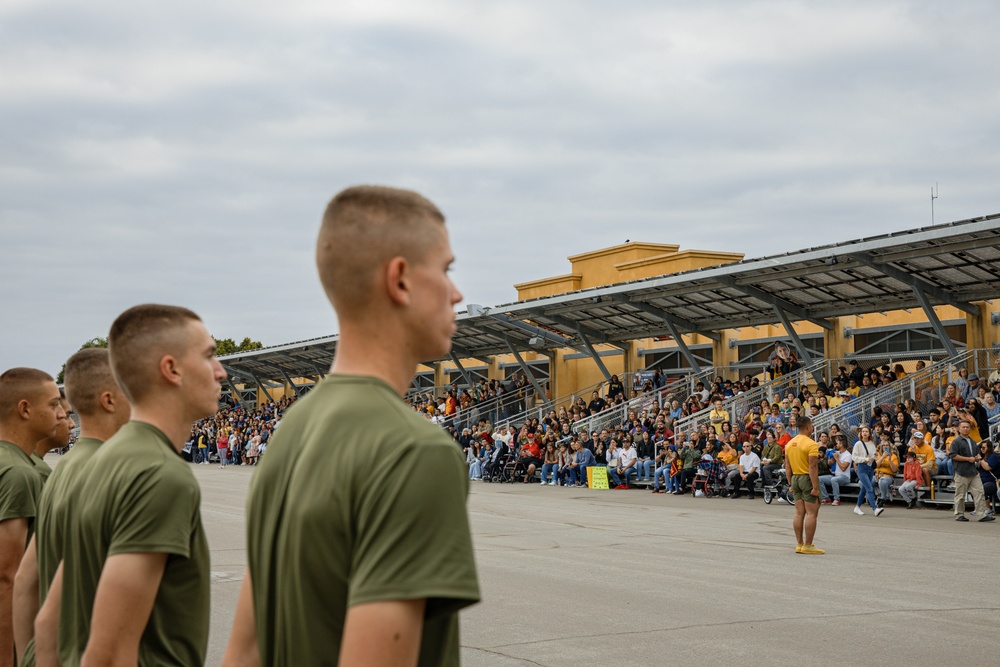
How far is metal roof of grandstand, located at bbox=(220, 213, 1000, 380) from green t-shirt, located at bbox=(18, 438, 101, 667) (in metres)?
20.5

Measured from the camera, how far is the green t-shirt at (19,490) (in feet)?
14.7

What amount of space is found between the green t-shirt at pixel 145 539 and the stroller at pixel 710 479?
23.2 m

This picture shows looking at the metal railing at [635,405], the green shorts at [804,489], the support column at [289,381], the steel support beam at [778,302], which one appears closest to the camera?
the green shorts at [804,489]

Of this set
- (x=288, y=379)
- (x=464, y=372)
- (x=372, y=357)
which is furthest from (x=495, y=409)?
(x=372, y=357)

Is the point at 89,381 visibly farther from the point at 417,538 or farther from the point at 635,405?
the point at 635,405

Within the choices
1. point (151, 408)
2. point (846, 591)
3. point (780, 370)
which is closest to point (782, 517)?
point (846, 591)

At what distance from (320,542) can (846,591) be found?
32.5 feet

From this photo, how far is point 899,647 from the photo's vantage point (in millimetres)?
8062

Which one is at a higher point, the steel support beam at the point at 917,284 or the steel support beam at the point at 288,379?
the steel support beam at the point at 917,284

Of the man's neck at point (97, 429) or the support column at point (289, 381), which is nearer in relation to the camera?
the man's neck at point (97, 429)

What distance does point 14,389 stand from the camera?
4.97 metres

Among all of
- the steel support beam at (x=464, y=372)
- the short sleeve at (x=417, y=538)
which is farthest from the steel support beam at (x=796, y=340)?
the short sleeve at (x=417, y=538)

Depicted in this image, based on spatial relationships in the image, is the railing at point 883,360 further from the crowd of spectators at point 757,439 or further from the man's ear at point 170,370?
the man's ear at point 170,370

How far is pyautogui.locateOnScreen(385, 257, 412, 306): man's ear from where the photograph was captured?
2.13 m
